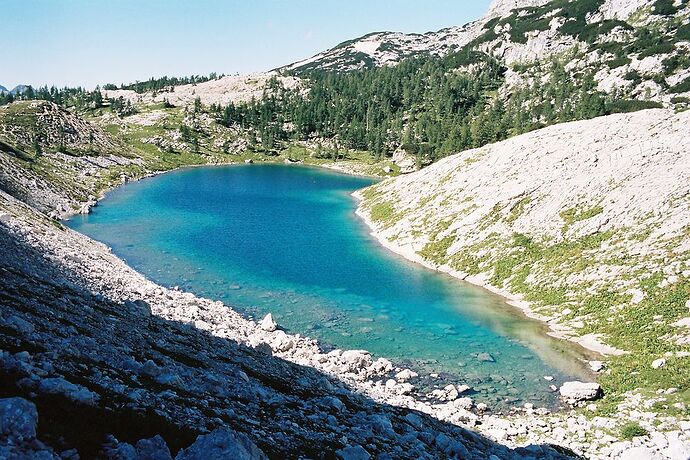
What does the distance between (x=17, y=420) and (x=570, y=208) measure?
63416 mm

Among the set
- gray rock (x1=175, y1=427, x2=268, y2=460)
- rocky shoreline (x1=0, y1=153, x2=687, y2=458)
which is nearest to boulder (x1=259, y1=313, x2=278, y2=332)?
rocky shoreline (x1=0, y1=153, x2=687, y2=458)

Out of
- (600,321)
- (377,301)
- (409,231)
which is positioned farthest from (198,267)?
(600,321)

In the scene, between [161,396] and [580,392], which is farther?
[580,392]

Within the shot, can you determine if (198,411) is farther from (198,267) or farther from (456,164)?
(456,164)

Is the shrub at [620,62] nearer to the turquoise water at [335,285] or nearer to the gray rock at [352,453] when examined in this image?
the turquoise water at [335,285]

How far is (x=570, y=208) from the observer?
6059 cm

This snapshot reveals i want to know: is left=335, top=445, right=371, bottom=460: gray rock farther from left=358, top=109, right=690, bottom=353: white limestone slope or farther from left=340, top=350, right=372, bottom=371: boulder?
left=358, top=109, right=690, bottom=353: white limestone slope

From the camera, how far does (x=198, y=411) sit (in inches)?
528

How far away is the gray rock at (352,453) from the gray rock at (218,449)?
14.4ft

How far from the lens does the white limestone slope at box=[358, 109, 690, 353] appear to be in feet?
156

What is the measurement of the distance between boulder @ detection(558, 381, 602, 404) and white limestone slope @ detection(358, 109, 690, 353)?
326 inches

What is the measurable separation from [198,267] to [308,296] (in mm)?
17184

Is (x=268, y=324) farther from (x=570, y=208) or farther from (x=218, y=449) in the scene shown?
Result: (x=570, y=208)

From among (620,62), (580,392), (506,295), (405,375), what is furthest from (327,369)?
(620,62)
